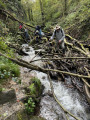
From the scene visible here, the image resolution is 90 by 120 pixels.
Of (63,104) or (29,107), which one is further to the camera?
(63,104)

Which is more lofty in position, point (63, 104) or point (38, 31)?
point (38, 31)

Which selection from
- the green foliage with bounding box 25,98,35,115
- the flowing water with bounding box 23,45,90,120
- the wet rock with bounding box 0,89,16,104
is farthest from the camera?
the flowing water with bounding box 23,45,90,120

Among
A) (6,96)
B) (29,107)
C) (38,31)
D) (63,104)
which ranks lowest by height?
(63,104)

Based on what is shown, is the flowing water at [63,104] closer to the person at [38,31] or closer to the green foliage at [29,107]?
the green foliage at [29,107]

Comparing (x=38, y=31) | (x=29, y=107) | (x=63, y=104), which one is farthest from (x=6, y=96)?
(x=38, y=31)

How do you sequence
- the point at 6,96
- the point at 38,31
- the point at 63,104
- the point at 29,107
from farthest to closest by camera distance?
the point at 38,31 → the point at 63,104 → the point at 29,107 → the point at 6,96

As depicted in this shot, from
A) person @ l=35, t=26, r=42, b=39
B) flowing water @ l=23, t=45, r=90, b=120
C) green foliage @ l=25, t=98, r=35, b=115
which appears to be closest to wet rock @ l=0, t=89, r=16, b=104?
green foliage @ l=25, t=98, r=35, b=115

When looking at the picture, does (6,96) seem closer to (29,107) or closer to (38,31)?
(29,107)

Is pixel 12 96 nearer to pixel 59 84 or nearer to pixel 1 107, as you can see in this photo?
pixel 1 107

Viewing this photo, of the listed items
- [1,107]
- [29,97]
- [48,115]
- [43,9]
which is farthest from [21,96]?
[43,9]

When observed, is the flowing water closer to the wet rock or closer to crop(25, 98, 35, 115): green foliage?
crop(25, 98, 35, 115): green foliage

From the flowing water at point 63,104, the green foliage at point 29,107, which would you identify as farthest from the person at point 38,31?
the green foliage at point 29,107

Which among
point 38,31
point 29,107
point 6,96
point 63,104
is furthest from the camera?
point 38,31

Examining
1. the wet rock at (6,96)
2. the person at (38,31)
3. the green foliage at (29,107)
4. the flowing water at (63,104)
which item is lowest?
the flowing water at (63,104)
